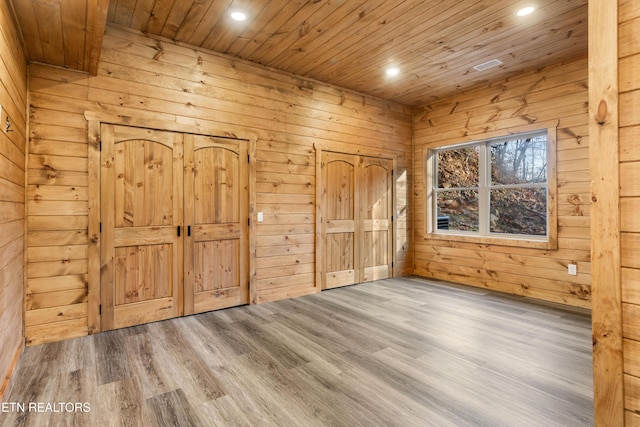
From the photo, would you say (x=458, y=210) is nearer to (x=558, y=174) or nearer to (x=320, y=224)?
(x=558, y=174)

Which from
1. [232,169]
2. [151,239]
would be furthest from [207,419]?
[232,169]

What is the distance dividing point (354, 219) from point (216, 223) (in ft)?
6.91

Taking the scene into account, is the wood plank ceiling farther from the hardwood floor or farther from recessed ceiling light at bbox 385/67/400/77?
the hardwood floor

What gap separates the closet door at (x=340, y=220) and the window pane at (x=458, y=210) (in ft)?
5.10

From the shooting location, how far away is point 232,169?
12.5 feet

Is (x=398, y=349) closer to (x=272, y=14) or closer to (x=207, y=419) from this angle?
(x=207, y=419)

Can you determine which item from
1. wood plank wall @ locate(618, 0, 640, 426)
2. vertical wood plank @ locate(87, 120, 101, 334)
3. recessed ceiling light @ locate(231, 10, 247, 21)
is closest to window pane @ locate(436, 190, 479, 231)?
recessed ceiling light @ locate(231, 10, 247, 21)

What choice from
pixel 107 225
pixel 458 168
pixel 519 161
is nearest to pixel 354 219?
pixel 458 168

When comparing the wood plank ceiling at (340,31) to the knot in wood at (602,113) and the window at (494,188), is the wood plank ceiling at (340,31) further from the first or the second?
the knot in wood at (602,113)

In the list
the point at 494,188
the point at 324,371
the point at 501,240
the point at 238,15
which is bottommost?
the point at 324,371

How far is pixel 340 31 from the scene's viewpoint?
10.8 feet

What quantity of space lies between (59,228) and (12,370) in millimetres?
1159

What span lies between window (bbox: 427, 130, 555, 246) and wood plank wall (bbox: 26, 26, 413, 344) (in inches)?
32.1

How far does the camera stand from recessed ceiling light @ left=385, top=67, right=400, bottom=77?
13.7 ft
